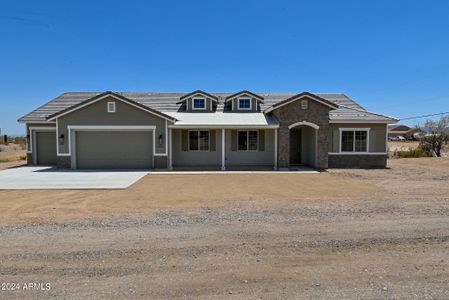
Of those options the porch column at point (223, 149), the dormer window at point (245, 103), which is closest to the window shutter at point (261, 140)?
the porch column at point (223, 149)

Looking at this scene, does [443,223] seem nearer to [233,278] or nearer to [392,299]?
[392,299]

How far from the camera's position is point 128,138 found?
17.6 m

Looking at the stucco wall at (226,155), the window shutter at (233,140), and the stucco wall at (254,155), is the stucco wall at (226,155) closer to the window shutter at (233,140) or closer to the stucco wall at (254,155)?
the stucco wall at (254,155)

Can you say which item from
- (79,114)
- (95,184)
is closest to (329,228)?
(95,184)

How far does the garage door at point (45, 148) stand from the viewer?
19.6 m

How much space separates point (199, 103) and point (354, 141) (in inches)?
414

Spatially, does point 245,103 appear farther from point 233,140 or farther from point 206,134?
point 206,134

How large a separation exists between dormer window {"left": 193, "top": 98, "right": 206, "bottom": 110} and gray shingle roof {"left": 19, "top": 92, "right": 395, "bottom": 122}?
1123 millimetres

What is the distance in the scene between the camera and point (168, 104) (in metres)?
22.2

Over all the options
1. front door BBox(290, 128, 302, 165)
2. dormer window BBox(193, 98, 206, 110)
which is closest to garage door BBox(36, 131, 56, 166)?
dormer window BBox(193, 98, 206, 110)

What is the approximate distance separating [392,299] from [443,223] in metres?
4.08

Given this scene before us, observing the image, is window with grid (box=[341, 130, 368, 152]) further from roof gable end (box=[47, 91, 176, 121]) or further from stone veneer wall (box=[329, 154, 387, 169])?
roof gable end (box=[47, 91, 176, 121])

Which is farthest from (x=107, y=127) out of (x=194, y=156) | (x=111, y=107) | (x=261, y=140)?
(x=261, y=140)

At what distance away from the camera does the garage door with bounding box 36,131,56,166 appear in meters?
19.6
